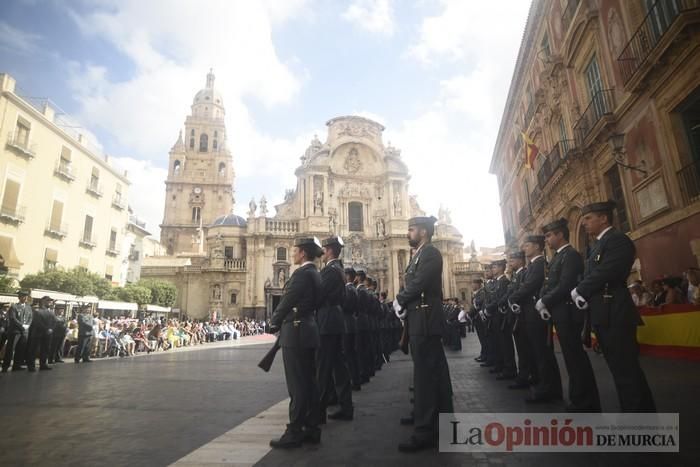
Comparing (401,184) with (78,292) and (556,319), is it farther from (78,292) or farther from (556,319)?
(556,319)

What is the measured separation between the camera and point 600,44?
11758mm

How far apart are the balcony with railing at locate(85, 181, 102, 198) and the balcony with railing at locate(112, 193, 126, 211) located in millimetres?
1478

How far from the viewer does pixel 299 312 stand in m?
Answer: 3.92

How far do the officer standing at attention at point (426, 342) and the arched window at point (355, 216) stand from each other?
3420 centimetres

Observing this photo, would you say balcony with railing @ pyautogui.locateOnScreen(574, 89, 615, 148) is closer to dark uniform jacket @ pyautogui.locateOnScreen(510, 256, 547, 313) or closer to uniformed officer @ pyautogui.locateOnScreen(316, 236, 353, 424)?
dark uniform jacket @ pyautogui.locateOnScreen(510, 256, 547, 313)

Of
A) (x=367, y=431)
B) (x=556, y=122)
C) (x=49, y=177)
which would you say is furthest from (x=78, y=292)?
(x=556, y=122)

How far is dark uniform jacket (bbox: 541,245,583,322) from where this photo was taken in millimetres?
4348

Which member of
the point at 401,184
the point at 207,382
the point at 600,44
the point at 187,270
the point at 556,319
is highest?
the point at 401,184

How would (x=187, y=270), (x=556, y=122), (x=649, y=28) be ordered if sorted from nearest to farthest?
(x=649, y=28) → (x=556, y=122) → (x=187, y=270)

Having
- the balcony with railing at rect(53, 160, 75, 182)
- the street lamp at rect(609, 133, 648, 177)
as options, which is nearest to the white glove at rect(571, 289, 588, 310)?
the street lamp at rect(609, 133, 648, 177)

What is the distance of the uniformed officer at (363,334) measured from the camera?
284 inches

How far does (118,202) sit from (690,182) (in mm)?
29012

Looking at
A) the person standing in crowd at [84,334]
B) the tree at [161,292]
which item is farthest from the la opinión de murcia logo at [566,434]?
the tree at [161,292]

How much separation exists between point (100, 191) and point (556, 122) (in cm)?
2541
